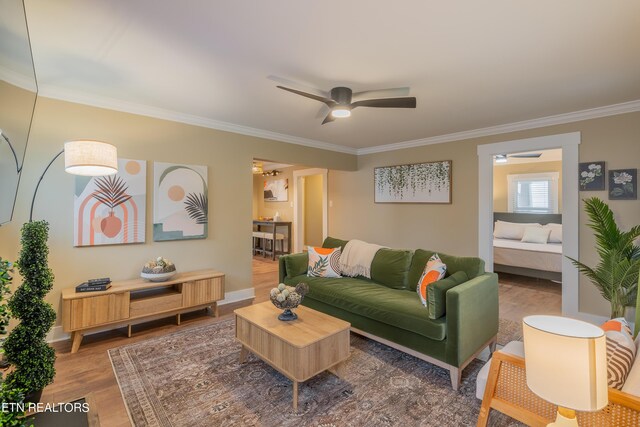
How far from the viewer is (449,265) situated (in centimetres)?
281

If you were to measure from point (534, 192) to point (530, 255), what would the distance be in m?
2.32

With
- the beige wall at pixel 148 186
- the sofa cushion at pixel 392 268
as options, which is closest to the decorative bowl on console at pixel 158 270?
the beige wall at pixel 148 186

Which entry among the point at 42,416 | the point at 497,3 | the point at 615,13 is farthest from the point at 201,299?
the point at 615,13

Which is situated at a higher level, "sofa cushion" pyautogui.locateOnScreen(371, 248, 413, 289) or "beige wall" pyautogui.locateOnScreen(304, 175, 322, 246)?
"beige wall" pyautogui.locateOnScreen(304, 175, 322, 246)

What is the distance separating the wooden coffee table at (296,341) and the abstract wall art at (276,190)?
5531 mm

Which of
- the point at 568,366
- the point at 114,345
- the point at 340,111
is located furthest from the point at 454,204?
the point at 114,345

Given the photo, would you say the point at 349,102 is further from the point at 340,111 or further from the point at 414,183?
the point at 414,183

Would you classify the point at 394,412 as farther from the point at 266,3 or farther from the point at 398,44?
the point at 266,3

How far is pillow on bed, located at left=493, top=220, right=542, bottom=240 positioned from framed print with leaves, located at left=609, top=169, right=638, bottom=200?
2.92 m

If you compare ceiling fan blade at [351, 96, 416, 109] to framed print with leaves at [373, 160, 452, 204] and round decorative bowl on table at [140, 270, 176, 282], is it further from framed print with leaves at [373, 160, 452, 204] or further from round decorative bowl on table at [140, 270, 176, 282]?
round decorative bowl on table at [140, 270, 176, 282]

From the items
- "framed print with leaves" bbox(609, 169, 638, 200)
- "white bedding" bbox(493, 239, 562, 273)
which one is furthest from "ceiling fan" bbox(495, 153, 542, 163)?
"framed print with leaves" bbox(609, 169, 638, 200)

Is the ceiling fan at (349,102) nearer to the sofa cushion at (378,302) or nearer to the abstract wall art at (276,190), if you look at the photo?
the sofa cushion at (378,302)

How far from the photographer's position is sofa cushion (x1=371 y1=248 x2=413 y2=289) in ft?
10.3

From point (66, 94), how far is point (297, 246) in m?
5.32
